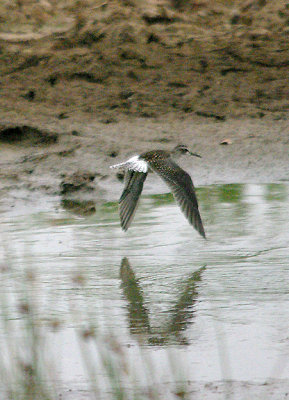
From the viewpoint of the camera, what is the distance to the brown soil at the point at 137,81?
347 inches

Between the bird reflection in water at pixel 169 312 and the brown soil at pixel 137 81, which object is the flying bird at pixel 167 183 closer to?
the bird reflection in water at pixel 169 312

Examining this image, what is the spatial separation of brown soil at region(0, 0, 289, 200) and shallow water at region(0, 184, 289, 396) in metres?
1.43

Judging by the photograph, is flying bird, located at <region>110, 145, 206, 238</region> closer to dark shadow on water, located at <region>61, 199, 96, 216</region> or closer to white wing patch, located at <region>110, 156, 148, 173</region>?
white wing patch, located at <region>110, 156, 148, 173</region>

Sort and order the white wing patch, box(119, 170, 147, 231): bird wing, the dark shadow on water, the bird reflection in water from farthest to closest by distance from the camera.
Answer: the dark shadow on water
the white wing patch
box(119, 170, 147, 231): bird wing
the bird reflection in water

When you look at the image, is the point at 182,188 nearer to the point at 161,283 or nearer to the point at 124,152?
the point at 161,283

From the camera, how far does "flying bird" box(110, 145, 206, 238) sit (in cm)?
607

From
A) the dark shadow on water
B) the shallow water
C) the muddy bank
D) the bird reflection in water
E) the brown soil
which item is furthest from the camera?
the brown soil

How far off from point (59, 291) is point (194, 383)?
1484 millimetres

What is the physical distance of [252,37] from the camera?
10602mm

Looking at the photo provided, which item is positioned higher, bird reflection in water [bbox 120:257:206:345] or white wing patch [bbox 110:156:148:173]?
bird reflection in water [bbox 120:257:206:345]

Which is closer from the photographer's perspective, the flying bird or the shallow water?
the shallow water

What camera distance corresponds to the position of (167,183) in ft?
20.9

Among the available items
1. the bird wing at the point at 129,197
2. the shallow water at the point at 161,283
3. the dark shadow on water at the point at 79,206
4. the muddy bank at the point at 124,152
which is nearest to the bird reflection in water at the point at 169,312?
the shallow water at the point at 161,283

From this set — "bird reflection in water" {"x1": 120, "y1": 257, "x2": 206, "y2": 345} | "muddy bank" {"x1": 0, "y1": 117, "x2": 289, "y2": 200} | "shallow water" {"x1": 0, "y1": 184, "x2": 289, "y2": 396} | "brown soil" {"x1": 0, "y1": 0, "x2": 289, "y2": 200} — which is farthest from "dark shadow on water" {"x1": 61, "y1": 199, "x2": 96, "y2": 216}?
"bird reflection in water" {"x1": 120, "y1": 257, "x2": 206, "y2": 345}
